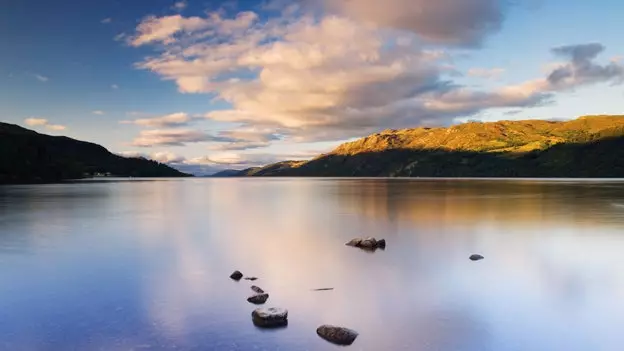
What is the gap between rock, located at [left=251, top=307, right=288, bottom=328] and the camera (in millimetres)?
19859

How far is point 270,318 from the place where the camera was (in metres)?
19.9

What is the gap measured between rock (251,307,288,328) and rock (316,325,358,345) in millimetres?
2153

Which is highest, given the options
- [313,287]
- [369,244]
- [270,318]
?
[270,318]

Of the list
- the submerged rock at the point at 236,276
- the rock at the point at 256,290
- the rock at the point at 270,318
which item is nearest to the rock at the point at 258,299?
the rock at the point at 256,290

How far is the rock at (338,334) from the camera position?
18094 mm

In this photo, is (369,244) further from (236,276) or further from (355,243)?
(236,276)

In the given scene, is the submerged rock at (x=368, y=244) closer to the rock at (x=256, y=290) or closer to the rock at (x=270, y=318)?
the rock at (x=256, y=290)

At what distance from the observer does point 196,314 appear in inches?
862

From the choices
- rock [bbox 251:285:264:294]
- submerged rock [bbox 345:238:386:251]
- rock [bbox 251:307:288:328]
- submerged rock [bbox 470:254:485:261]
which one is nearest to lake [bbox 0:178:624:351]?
rock [bbox 251:307:288:328]

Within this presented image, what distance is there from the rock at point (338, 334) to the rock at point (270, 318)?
215cm

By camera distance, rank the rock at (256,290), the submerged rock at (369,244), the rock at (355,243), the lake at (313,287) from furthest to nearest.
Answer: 1. the rock at (355,243)
2. the submerged rock at (369,244)
3. the rock at (256,290)
4. the lake at (313,287)

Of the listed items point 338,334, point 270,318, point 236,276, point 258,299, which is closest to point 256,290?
point 258,299

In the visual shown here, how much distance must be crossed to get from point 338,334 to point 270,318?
3.47 metres

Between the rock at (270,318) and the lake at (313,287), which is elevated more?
the rock at (270,318)
